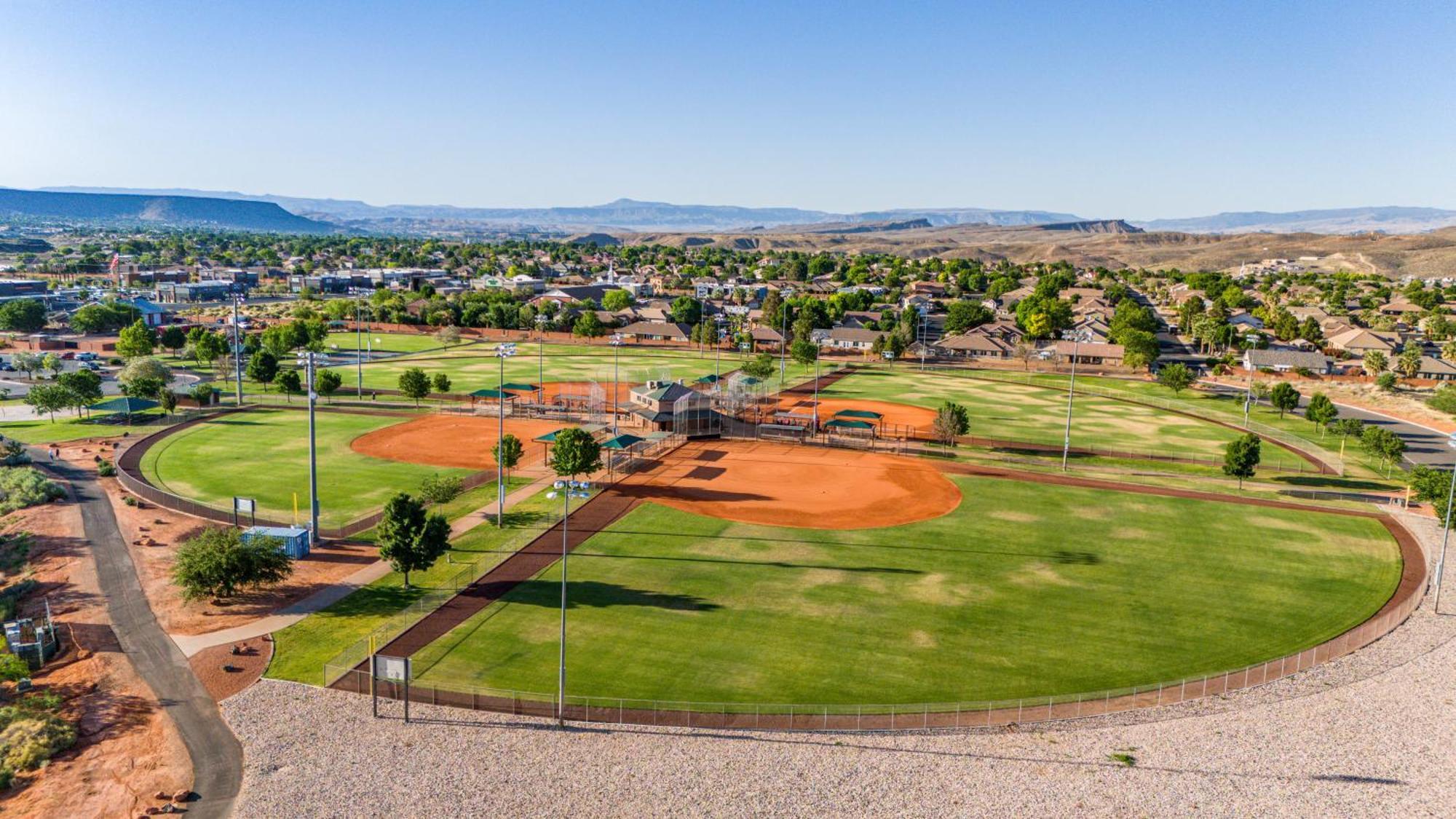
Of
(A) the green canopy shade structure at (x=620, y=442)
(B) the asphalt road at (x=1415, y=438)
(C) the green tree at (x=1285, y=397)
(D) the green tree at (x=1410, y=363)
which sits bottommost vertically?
(B) the asphalt road at (x=1415, y=438)

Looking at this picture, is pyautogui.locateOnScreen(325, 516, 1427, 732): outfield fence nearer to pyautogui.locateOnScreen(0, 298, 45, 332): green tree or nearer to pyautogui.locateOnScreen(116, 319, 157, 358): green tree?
pyautogui.locateOnScreen(116, 319, 157, 358): green tree

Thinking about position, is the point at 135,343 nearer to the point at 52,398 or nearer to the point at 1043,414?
the point at 52,398

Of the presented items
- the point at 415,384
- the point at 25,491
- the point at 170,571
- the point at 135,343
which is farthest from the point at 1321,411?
the point at 135,343

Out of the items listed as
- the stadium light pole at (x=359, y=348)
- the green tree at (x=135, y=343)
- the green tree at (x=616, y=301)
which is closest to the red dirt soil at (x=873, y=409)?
the stadium light pole at (x=359, y=348)

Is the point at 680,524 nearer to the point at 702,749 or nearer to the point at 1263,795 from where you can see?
the point at 702,749

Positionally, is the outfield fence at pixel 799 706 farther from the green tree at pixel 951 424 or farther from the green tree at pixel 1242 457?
the green tree at pixel 951 424

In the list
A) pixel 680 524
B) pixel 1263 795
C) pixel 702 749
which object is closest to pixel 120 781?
pixel 702 749

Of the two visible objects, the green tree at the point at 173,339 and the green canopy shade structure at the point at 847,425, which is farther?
the green tree at the point at 173,339
